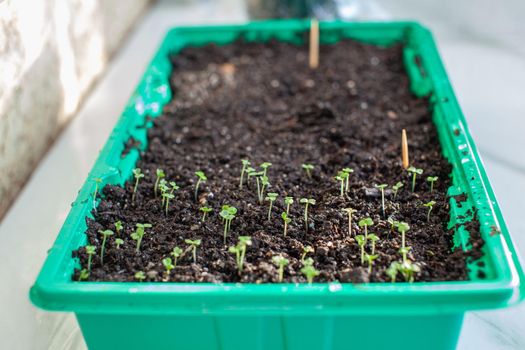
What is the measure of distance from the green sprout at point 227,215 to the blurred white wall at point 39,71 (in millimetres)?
724

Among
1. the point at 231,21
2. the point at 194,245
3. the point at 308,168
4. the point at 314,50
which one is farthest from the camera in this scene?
the point at 231,21

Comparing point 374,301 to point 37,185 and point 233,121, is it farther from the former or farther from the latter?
point 37,185

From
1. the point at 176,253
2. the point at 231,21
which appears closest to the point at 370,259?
the point at 176,253

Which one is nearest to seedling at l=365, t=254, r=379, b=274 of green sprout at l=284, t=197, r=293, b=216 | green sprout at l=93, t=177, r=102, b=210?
green sprout at l=284, t=197, r=293, b=216

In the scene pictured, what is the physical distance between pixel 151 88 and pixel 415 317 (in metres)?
1.26

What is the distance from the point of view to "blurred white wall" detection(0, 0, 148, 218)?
174cm

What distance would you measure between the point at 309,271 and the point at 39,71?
48.1 inches

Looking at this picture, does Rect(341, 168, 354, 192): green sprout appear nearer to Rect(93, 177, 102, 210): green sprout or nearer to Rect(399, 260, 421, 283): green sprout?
Rect(399, 260, 421, 283): green sprout

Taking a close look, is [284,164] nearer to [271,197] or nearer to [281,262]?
[271,197]

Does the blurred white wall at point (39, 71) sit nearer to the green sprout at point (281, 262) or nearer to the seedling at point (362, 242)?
the green sprout at point (281, 262)

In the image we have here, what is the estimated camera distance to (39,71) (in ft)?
6.37

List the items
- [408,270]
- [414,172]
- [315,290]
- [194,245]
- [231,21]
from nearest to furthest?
1. [315,290]
2. [408,270]
3. [194,245]
4. [414,172]
5. [231,21]

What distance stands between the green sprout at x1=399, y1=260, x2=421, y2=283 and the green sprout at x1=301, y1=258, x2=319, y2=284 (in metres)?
0.17

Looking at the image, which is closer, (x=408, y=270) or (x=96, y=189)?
(x=408, y=270)
